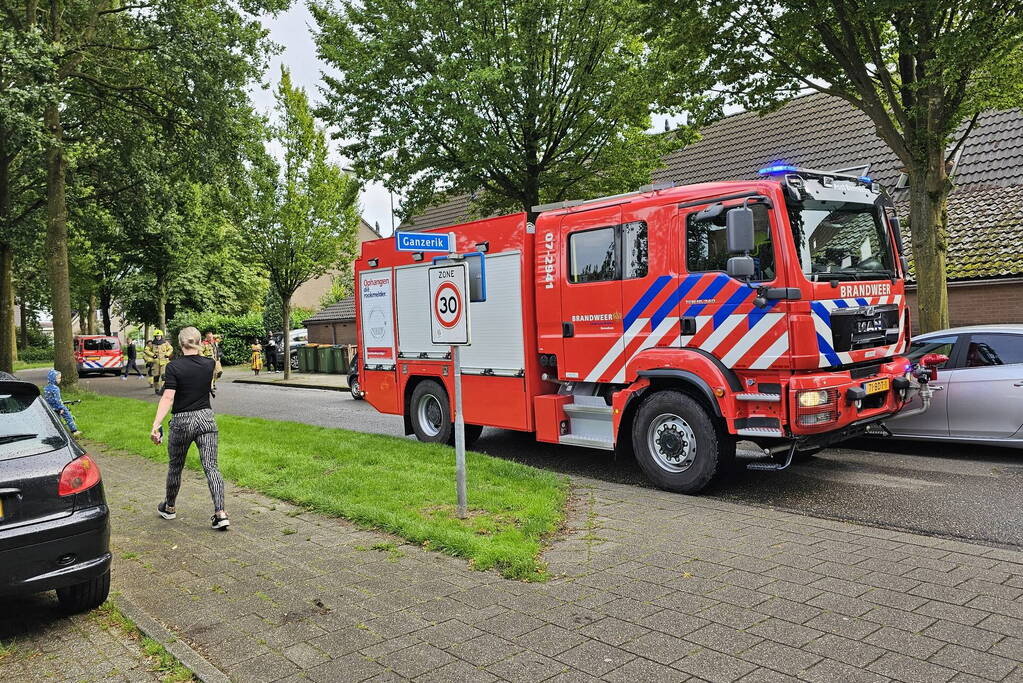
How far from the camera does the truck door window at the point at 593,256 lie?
26.2ft

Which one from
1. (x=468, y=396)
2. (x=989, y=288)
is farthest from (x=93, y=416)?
(x=989, y=288)

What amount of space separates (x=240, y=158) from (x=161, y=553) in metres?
15.2

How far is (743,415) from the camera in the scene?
22.6 ft

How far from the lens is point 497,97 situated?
567 inches

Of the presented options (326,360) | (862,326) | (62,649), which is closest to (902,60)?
(862,326)

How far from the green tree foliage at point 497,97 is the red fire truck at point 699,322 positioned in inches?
252

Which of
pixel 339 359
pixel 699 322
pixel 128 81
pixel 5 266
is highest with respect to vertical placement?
pixel 128 81

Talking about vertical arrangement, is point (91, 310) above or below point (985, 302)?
above

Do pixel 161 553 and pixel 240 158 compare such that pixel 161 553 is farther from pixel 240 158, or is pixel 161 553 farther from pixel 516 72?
pixel 240 158

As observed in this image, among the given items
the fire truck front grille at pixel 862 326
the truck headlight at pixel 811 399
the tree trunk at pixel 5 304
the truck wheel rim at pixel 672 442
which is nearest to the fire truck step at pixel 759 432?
the truck headlight at pixel 811 399

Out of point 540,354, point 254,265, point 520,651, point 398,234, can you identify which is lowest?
point 520,651

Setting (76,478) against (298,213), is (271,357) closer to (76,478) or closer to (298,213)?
(298,213)

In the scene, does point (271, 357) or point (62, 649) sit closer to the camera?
point (62, 649)

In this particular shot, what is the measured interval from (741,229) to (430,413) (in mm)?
5251
